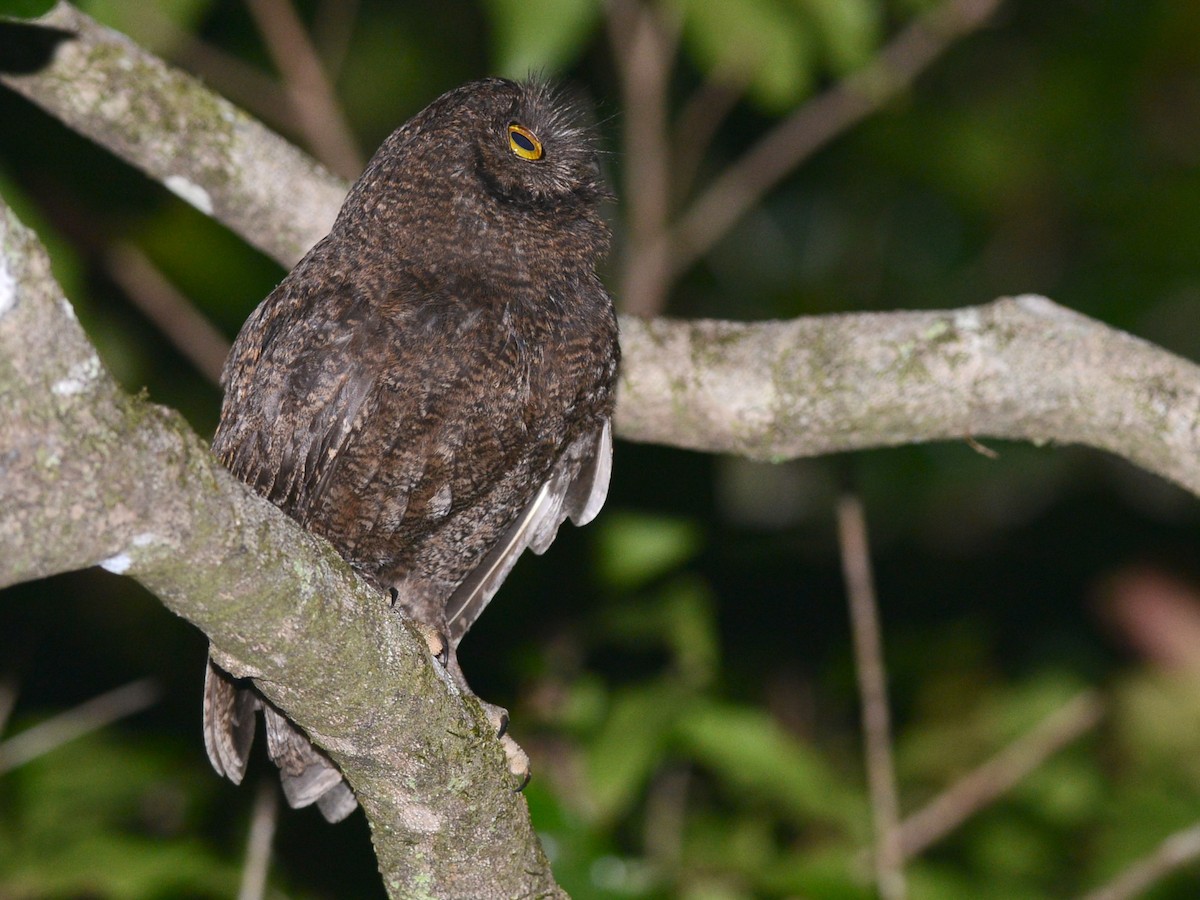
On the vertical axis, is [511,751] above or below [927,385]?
below

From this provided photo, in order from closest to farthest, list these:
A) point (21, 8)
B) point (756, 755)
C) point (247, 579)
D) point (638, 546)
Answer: point (247, 579) → point (21, 8) → point (756, 755) → point (638, 546)

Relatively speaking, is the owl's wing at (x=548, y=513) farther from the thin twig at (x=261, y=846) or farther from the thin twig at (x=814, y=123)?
the thin twig at (x=814, y=123)

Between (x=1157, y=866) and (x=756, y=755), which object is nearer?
(x=1157, y=866)

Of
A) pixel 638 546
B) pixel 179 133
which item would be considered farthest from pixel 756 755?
pixel 179 133

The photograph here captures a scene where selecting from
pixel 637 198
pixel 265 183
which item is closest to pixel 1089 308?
pixel 637 198

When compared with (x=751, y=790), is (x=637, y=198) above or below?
above

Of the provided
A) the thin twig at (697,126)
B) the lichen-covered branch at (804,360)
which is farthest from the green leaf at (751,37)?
the thin twig at (697,126)

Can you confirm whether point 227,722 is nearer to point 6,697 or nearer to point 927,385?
point 6,697

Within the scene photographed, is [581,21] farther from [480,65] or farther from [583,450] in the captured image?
[480,65]

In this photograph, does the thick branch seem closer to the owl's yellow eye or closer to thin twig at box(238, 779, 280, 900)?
the owl's yellow eye
